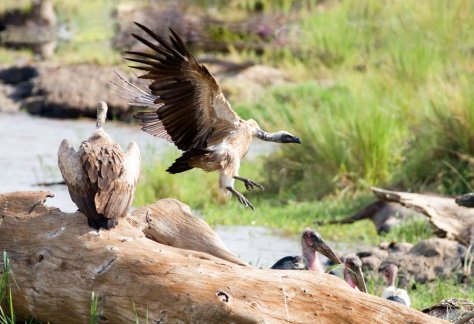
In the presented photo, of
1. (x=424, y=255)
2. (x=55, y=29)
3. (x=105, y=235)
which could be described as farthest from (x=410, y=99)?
(x=55, y=29)

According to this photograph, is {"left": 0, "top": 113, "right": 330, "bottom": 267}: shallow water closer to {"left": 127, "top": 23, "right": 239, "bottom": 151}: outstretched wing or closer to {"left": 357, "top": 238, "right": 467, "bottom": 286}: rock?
{"left": 357, "top": 238, "right": 467, "bottom": 286}: rock

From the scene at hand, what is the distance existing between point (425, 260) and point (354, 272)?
1.58 m

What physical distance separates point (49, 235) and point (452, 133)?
7.14 m

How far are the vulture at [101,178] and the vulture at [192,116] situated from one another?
49 cm

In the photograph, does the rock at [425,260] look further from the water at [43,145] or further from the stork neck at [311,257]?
the water at [43,145]

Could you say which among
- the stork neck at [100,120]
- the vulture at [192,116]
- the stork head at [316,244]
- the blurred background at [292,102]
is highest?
the vulture at [192,116]

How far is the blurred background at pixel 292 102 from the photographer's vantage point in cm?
1218

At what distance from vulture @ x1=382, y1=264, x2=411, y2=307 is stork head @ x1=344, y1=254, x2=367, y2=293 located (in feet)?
0.56

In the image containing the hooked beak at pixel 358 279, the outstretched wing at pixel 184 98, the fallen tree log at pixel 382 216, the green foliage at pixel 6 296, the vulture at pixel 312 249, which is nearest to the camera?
the green foliage at pixel 6 296

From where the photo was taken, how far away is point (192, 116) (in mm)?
7059

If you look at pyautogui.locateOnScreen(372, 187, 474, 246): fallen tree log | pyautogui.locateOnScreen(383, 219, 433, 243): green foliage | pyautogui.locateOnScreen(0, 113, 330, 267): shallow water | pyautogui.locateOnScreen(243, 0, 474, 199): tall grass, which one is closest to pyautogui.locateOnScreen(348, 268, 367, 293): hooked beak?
pyautogui.locateOnScreen(0, 113, 330, 267): shallow water

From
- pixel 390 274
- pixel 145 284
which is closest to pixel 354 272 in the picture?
pixel 390 274

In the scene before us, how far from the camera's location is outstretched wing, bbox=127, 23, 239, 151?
6.65 metres

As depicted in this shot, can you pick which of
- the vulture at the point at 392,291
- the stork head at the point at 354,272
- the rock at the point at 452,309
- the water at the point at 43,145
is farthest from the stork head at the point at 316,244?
the water at the point at 43,145
